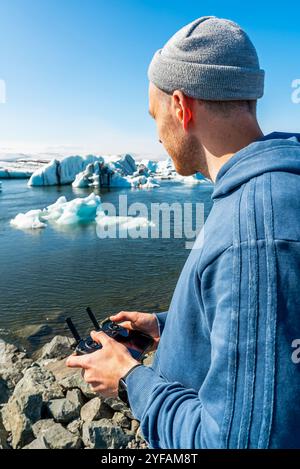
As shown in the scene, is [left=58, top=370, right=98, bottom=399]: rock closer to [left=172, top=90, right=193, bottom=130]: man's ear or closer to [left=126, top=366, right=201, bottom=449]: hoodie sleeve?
[left=126, top=366, right=201, bottom=449]: hoodie sleeve

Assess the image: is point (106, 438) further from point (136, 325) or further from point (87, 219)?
point (87, 219)

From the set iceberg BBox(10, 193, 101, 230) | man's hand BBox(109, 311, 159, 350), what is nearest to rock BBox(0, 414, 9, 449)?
man's hand BBox(109, 311, 159, 350)

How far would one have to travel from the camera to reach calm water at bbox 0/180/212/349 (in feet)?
23.2

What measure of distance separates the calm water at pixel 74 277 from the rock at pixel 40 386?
8.04ft

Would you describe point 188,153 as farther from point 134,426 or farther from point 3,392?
point 3,392

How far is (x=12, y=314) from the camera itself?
23.6 ft

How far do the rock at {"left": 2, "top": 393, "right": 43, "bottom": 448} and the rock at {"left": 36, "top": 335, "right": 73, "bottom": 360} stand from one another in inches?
80.6

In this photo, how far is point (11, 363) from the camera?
5.18 meters

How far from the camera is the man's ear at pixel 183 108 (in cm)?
113

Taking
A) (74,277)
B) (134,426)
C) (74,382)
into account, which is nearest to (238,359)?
(134,426)

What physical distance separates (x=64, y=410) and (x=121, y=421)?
52 cm
